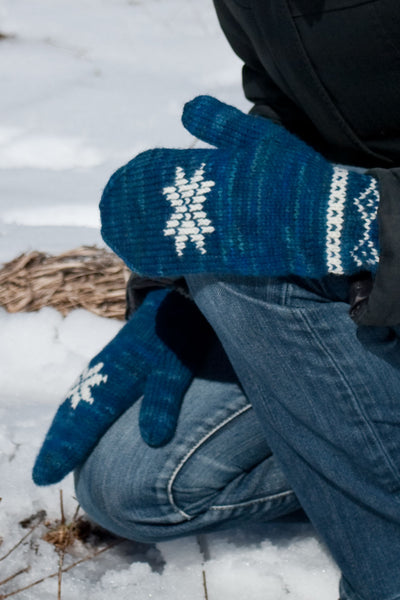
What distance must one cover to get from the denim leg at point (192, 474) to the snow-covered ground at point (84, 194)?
0.07m

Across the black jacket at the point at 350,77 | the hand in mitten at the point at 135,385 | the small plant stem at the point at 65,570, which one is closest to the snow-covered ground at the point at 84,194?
the small plant stem at the point at 65,570

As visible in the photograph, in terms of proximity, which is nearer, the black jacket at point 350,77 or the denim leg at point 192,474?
the black jacket at point 350,77

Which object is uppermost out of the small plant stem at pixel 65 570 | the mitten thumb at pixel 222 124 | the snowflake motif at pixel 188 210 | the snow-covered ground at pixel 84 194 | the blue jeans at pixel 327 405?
the mitten thumb at pixel 222 124

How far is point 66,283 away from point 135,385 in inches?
26.7

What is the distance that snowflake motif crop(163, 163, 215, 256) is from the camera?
91 cm

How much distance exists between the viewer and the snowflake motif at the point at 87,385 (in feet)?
4.17

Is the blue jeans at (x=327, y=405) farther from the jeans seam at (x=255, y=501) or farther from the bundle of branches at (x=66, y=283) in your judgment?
the bundle of branches at (x=66, y=283)

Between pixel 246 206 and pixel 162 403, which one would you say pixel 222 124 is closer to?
pixel 246 206

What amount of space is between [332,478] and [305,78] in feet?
1.77

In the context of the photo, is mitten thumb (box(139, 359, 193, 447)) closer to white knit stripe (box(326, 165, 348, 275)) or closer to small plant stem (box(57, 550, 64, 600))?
small plant stem (box(57, 550, 64, 600))

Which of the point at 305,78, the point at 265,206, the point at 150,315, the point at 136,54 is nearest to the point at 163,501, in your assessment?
Result: the point at 150,315

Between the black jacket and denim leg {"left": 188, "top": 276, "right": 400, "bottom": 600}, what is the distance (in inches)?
2.9

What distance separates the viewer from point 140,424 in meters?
1.23

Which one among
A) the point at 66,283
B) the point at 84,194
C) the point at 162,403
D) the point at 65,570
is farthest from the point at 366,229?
the point at 84,194
